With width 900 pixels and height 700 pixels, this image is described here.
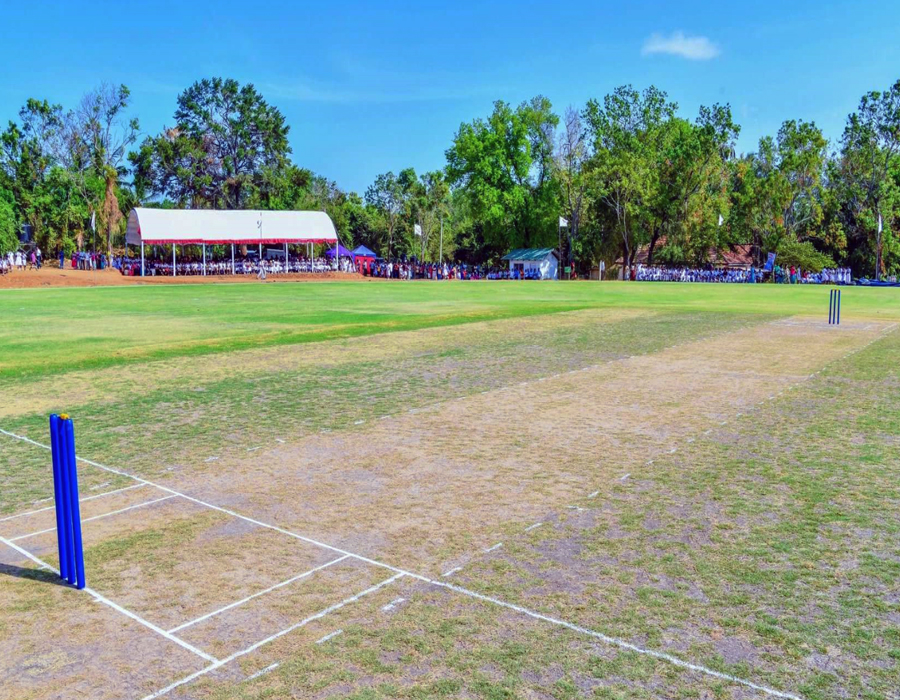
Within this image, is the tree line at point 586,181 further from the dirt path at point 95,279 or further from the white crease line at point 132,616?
the white crease line at point 132,616

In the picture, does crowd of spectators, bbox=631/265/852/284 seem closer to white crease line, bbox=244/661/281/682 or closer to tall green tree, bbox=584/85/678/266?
tall green tree, bbox=584/85/678/266

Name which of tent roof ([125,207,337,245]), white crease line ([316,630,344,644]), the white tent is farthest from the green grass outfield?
tent roof ([125,207,337,245])

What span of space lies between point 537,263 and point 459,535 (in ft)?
263

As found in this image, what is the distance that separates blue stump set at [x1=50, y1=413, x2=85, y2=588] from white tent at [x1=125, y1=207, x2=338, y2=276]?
63.0 meters

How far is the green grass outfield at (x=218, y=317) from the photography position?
60.2ft

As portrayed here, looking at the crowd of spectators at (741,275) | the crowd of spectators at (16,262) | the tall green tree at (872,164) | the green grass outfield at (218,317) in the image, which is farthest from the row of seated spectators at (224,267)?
the tall green tree at (872,164)

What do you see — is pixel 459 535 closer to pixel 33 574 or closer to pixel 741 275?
pixel 33 574

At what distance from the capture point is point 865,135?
3376 inches

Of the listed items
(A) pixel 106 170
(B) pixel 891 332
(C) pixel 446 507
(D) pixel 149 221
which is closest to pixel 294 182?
(A) pixel 106 170

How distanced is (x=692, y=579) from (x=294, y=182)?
3840 inches

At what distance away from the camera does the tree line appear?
81.1 meters

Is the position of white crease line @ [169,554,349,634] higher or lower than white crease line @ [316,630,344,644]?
higher

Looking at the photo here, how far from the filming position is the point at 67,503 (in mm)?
5504

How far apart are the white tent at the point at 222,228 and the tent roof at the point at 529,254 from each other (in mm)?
21795
